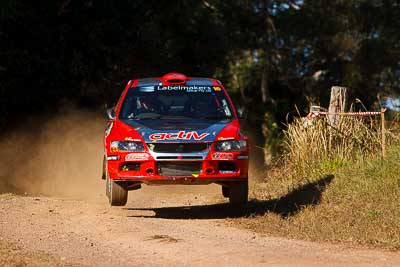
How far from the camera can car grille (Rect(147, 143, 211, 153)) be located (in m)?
11.8

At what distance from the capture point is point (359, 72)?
120ft

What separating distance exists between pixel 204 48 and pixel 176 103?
50.8ft

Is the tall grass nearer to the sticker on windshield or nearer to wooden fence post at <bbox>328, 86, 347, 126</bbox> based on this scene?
wooden fence post at <bbox>328, 86, 347, 126</bbox>

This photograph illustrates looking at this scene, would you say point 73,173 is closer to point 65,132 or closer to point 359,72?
point 65,132

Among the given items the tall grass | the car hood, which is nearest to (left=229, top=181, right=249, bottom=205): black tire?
the car hood

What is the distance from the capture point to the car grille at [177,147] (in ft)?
38.7

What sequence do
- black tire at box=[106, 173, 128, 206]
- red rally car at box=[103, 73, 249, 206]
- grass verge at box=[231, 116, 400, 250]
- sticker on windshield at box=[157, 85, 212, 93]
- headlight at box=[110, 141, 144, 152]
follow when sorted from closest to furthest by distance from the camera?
grass verge at box=[231, 116, 400, 250], red rally car at box=[103, 73, 249, 206], headlight at box=[110, 141, 144, 152], black tire at box=[106, 173, 128, 206], sticker on windshield at box=[157, 85, 212, 93]

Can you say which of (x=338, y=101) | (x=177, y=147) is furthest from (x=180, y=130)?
(x=338, y=101)

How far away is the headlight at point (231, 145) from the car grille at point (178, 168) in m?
0.35

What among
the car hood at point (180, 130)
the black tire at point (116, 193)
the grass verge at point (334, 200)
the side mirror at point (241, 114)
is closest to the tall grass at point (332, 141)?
the grass verge at point (334, 200)

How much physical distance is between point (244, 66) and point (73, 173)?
72.6 ft

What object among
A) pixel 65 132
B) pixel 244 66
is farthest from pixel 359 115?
pixel 244 66

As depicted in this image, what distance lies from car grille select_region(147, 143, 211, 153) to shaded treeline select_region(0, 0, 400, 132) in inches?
225

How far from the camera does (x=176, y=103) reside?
519 inches
